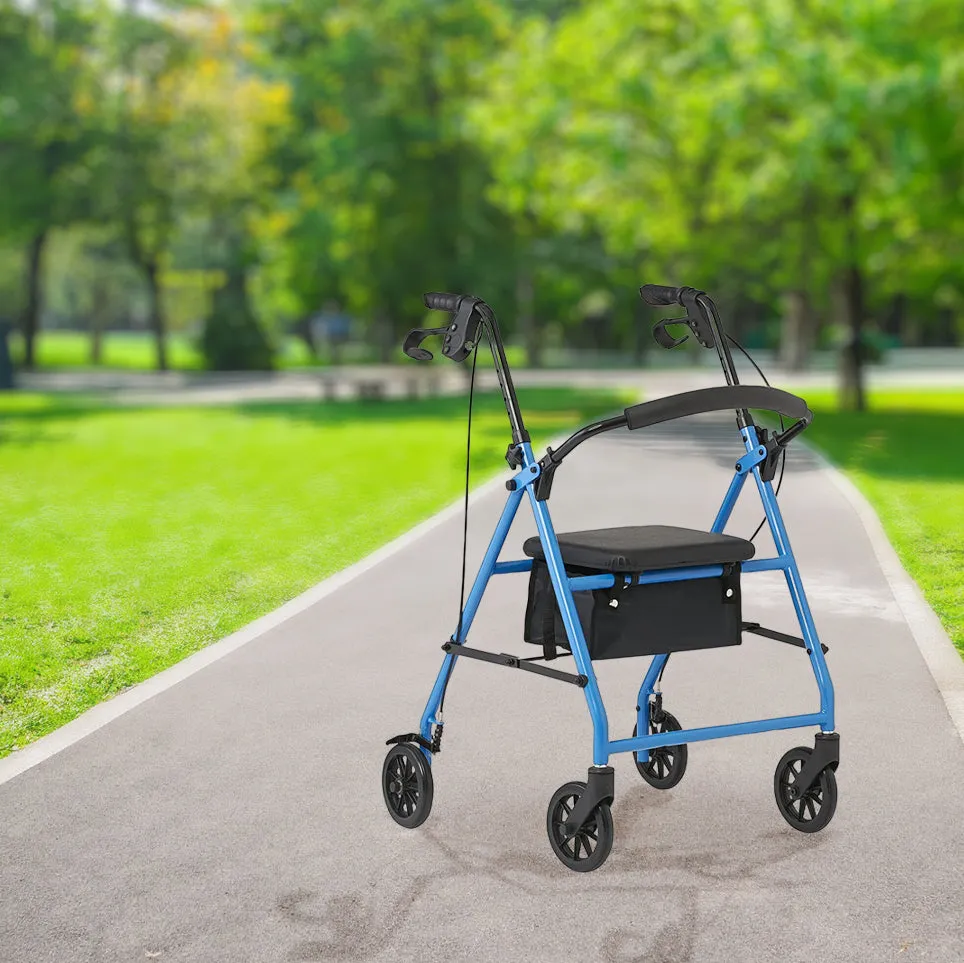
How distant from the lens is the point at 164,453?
21.1 metres

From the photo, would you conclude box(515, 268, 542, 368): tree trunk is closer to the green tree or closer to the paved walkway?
the green tree

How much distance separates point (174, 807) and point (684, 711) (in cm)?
219

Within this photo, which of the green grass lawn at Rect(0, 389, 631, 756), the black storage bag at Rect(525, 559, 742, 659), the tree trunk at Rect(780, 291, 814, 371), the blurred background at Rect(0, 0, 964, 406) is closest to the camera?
the black storage bag at Rect(525, 559, 742, 659)

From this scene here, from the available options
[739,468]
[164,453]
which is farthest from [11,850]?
[164,453]

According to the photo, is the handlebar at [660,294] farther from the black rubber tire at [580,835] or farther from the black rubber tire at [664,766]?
the black rubber tire at [580,835]

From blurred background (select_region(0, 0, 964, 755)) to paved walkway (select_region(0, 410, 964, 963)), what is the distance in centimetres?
86

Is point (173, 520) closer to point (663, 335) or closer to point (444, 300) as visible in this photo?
point (663, 335)

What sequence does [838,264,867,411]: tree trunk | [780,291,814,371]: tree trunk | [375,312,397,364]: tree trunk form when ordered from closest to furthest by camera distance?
[838,264,867,411]: tree trunk < [780,291,814,371]: tree trunk < [375,312,397,364]: tree trunk

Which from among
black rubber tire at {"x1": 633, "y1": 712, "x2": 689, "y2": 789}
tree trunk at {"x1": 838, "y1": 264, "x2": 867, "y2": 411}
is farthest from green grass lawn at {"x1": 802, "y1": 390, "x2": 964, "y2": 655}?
black rubber tire at {"x1": 633, "y1": 712, "x2": 689, "y2": 789}

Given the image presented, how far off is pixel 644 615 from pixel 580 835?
0.65m

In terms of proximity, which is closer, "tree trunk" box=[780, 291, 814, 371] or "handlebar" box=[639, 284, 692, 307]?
"handlebar" box=[639, 284, 692, 307]

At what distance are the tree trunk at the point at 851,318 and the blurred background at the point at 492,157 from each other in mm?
51

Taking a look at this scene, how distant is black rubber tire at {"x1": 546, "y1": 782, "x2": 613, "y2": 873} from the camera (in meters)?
4.63

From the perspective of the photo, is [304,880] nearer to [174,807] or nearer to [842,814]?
[174,807]
